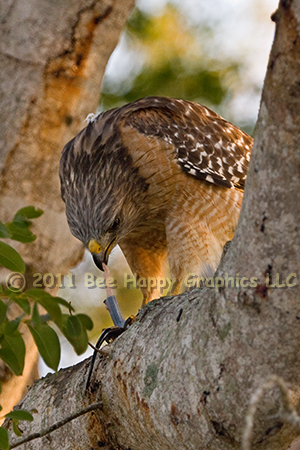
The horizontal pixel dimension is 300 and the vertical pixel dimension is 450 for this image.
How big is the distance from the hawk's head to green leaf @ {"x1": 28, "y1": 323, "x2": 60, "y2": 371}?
1722 millimetres

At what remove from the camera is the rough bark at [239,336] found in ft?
5.15

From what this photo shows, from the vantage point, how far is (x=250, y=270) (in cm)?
173

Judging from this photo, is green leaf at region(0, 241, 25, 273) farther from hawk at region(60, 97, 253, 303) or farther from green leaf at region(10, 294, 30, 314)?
hawk at region(60, 97, 253, 303)

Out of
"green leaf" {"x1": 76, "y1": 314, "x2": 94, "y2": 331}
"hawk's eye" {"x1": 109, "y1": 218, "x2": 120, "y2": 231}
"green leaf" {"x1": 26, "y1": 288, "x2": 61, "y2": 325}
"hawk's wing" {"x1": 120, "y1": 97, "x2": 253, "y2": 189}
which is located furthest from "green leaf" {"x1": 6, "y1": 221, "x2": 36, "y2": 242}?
"hawk's wing" {"x1": 120, "y1": 97, "x2": 253, "y2": 189}

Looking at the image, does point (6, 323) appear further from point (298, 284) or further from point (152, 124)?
point (152, 124)

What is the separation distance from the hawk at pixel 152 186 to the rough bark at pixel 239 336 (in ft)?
4.17

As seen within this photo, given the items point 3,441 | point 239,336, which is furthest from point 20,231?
point 239,336

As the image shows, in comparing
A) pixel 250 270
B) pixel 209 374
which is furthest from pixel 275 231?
pixel 209 374

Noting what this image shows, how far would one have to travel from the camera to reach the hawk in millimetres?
3721

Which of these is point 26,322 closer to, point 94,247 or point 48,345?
point 48,345

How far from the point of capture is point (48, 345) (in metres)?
1.89

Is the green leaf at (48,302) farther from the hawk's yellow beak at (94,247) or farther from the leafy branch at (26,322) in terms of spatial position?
the hawk's yellow beak at (94,247)

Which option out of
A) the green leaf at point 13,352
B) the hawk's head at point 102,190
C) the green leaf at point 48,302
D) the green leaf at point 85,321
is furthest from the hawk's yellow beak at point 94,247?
the green leaf at point 48,302

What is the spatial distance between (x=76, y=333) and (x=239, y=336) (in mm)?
596
